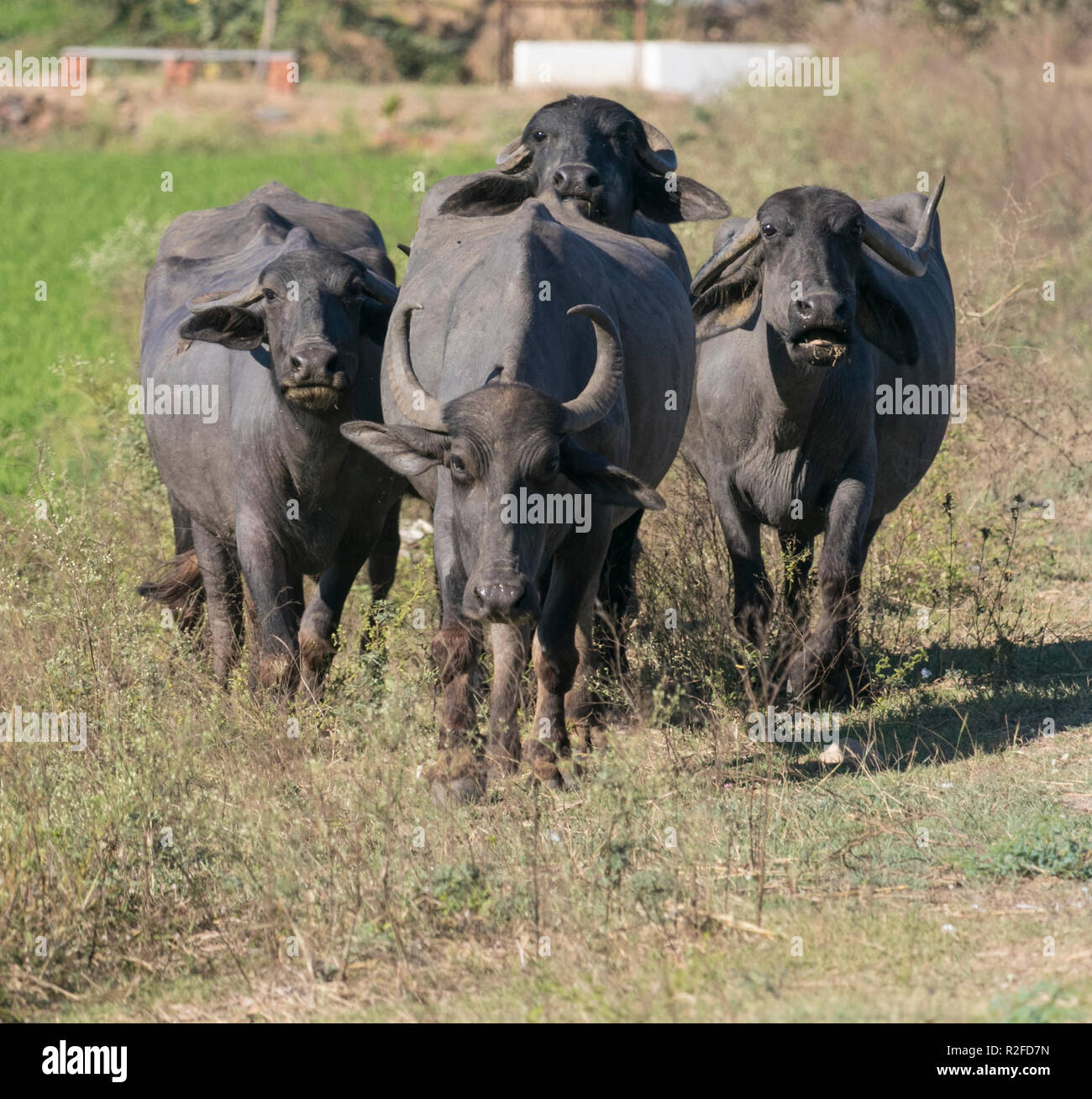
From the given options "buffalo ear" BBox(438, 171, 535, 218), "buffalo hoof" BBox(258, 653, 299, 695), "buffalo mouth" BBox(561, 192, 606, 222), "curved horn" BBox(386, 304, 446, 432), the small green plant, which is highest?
"buffalo ear" BBox(438, 171, 535, 218)

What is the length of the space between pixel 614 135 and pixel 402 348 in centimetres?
271

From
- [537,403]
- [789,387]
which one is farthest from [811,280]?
[537,403]

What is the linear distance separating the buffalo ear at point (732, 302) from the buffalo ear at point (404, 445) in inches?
89.2

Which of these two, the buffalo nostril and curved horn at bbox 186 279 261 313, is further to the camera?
curved horn at bbox 186 279 261 313

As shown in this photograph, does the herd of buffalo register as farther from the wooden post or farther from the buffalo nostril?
the wooden post

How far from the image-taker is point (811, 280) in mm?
6938

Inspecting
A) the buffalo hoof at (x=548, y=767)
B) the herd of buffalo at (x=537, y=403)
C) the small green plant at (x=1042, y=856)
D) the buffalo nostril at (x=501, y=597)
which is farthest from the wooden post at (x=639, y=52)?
the small green plant at (x=1042, y=856)

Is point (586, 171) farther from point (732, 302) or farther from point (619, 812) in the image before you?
point (619, 812)

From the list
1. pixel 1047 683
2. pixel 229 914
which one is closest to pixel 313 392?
pixel 229 914

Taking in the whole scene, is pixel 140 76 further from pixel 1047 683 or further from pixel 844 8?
pixel 1047 683

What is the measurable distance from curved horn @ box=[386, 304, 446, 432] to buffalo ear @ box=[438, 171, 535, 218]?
227 centimetres

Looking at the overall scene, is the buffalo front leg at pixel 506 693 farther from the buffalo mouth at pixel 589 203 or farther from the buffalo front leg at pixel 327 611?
the buffalo mouth at pixel 589 203

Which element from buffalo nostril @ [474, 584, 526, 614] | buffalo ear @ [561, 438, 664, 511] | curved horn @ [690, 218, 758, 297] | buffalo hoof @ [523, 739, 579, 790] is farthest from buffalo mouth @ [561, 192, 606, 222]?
buffalo nostril @ [474, 584, 526, 614]

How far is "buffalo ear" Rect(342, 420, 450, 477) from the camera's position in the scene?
5.88m
